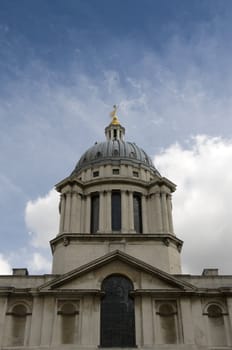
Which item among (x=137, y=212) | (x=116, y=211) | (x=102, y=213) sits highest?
(x=137, y=212)

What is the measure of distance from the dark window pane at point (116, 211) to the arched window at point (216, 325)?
11381 millimetres

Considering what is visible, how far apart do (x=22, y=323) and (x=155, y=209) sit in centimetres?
1589

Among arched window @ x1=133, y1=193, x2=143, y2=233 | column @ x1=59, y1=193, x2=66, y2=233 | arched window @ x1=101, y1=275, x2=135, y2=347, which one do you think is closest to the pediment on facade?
arched window @ x1=101, y1=275, x2=135, y2=347

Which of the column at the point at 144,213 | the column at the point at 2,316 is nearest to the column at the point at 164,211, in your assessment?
the column at the point at 144,213

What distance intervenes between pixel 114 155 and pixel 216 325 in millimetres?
21242

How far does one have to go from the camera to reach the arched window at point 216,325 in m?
Answer: 27.4

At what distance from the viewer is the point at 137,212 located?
38.8m

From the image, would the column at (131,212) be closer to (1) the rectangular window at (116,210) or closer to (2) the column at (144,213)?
(1) the rectangular window at (116,210)

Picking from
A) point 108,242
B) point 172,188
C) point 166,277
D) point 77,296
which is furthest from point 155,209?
point 77,296

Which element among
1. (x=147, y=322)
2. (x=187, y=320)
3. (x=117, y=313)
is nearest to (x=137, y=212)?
(x=117, y=313)

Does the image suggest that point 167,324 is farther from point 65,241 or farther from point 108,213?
point 108,213

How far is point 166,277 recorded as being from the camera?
29.2 meters

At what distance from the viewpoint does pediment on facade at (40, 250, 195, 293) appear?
28.9 m

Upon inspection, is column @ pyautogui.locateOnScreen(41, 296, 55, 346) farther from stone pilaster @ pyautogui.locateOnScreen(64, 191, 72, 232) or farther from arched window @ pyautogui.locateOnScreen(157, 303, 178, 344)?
stone pilaster @ pyautogui.locateOnScreen(64, 191, 72, 232)
